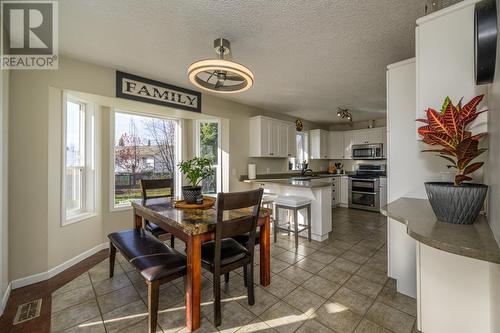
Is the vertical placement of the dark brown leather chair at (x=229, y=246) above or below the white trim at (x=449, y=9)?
below

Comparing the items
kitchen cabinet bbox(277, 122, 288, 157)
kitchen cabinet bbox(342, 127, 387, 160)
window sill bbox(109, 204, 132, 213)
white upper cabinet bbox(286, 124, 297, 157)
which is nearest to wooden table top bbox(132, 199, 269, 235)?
window sill bbox(109, 204, 132, 213)

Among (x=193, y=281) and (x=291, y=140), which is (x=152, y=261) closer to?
(x=193, y=281)

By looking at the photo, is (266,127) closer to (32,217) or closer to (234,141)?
(234,141)

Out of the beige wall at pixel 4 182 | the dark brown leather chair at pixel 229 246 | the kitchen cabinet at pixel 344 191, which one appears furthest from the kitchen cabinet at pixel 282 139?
the beige wall at pixel 4 182

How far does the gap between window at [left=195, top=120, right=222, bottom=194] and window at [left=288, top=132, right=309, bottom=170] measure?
2550 millimetres

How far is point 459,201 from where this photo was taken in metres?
1.11

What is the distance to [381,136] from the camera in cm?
561

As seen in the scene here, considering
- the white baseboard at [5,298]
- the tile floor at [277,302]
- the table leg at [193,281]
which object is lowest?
the tile floor at [277,302]

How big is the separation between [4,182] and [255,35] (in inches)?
108

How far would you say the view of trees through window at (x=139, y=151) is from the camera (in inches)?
132

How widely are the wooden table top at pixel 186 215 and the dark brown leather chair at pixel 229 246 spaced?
0.10m

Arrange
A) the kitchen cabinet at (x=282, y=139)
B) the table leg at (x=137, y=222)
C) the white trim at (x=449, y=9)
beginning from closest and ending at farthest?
the white trim at (x=449, y=9) → the table leg at (x=137, y=222) → the kitchen cabinet at (x=282, y=139)

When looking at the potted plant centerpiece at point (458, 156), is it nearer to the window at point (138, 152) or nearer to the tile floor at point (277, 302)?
the tile floor at point (277, 302)

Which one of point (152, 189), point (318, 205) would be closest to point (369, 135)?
point (318, 205)
